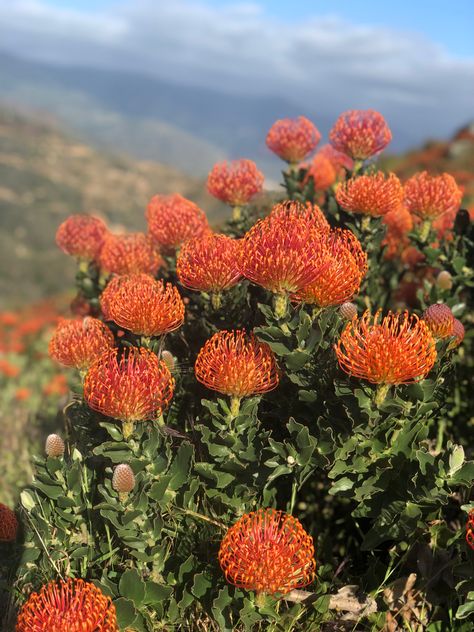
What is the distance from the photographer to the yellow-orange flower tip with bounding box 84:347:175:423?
8.58 ft

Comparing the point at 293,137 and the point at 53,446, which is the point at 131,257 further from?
the point at 53,446

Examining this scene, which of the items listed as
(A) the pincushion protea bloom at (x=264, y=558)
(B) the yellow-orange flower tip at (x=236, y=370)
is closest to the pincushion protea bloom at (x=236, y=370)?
(B) the yellow-orange flower tip at (x=236, y=370)

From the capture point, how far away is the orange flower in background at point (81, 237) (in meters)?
4.62

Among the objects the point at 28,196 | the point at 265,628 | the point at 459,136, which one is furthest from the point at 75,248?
the point at 28,196

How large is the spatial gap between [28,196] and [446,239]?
103256mm

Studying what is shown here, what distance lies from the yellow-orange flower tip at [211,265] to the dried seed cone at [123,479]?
101cm

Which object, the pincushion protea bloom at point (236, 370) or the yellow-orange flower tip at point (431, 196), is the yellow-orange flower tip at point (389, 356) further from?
the yellow-orange flower tip at point (431, 196)

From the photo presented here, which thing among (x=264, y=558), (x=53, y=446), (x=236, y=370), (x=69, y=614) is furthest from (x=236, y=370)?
(x=69, y=614)

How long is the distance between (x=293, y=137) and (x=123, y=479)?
292 centimetres

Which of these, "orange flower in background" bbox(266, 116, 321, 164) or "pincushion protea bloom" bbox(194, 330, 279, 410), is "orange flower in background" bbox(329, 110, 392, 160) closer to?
"orange flower in background" bbox(266, 116, 321, 164)

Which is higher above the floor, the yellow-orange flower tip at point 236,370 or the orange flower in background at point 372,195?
the orange flower in background at point 372,195

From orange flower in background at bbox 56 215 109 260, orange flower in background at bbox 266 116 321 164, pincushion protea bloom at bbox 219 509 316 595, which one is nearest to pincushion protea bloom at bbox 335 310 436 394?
pincushion protea bloom at bbox 219 509 316 595

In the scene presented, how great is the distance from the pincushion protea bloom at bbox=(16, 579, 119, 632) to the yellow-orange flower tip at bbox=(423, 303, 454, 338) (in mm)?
1928

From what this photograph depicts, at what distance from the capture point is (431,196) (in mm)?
4000
